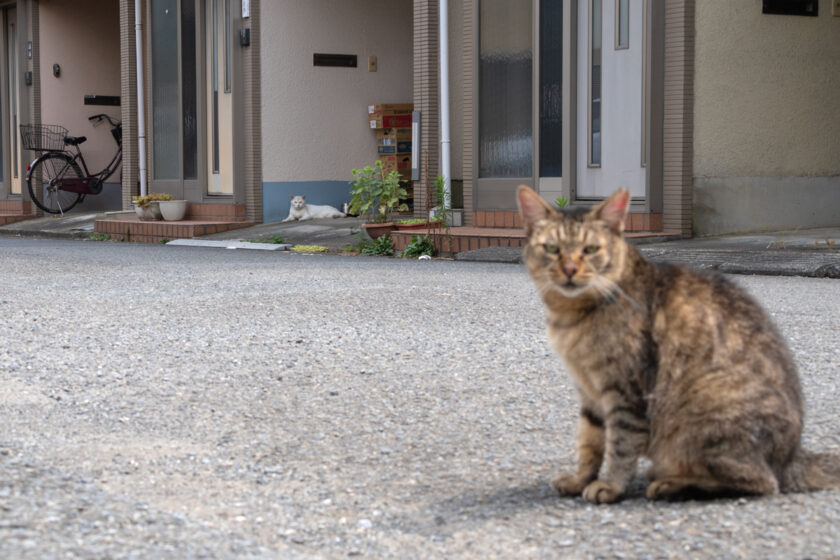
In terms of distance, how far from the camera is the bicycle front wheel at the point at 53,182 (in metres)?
21.1

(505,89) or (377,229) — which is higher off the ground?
(505,89)

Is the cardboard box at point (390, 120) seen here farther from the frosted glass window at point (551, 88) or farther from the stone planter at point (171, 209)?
the frosted glass window at point (551, 88)

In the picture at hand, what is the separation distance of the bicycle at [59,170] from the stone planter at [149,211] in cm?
398

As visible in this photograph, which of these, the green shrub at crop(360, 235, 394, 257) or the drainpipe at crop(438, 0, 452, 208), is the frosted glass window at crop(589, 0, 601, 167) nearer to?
the drainpipe at crop(438, 0, 452, 208)

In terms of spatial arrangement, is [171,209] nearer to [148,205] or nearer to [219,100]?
[148,205]


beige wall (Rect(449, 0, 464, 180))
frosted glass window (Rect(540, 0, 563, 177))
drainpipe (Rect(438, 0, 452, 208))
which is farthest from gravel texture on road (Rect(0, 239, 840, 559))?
beige wall (Rect(449, 0, 464, 180))

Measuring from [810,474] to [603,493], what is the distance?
0.59 m

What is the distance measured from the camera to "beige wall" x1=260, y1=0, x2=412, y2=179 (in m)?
16.9

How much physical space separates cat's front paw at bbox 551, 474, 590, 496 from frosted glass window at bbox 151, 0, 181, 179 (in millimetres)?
15668

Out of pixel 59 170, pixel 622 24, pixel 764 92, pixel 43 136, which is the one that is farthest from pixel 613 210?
pixel 43 136

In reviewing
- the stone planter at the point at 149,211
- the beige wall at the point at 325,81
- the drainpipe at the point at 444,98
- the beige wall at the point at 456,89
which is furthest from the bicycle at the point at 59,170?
the drainpipe at the point at 444,98

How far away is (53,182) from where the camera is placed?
20922mm

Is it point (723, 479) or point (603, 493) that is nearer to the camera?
point (723, 479)

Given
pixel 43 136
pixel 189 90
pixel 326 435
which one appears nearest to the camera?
pixel 326 435
